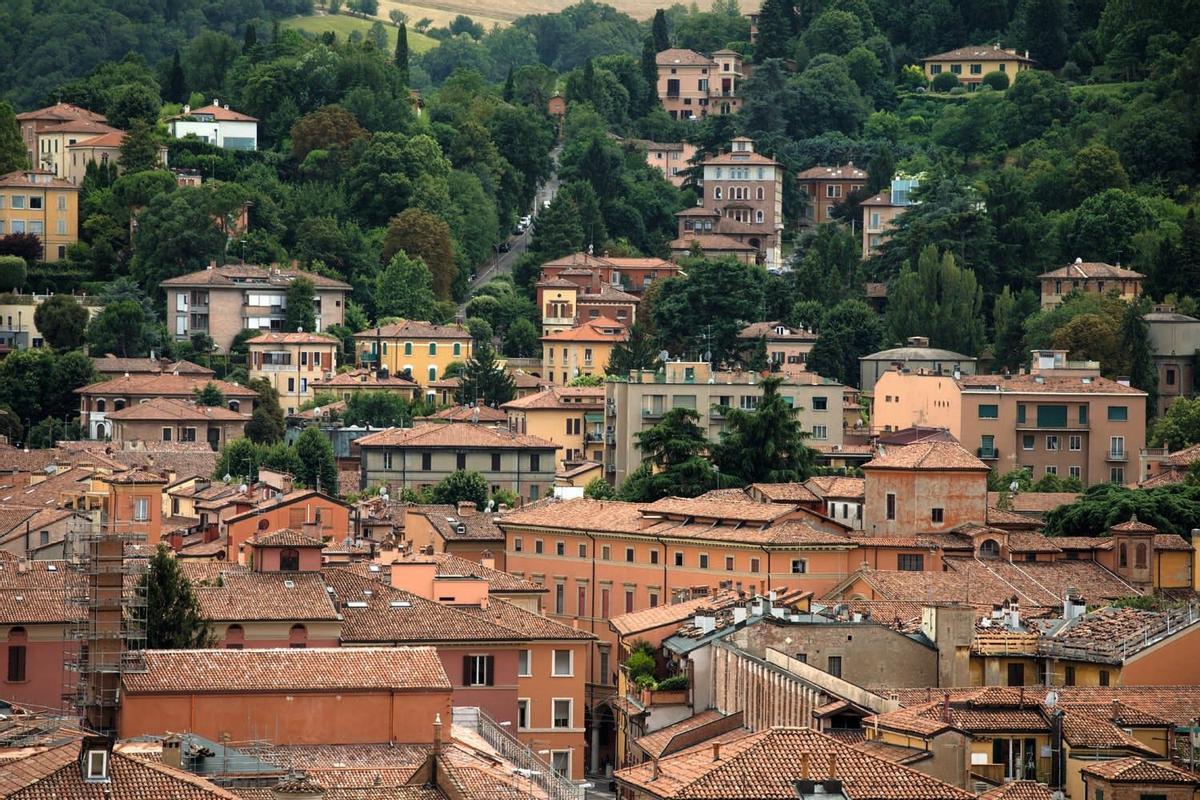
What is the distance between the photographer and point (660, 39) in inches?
7008

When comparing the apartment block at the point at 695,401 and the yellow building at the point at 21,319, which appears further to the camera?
the yellow building at the point at 21,319

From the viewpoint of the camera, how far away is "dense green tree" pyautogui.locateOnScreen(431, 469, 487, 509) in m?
91.9

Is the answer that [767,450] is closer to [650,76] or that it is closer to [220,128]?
[220,128]

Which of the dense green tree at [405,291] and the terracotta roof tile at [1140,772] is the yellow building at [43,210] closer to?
the dense green tree at [405,291]

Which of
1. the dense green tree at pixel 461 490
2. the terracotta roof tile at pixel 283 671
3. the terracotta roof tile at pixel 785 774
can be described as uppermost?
the terracotta roof tile at pixel 283 671

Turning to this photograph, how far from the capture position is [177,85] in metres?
154

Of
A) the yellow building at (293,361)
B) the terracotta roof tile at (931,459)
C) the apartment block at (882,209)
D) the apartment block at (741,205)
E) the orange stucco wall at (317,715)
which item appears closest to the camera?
the orange stucco wall at (317,715)

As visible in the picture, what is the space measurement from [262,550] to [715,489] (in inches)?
1008

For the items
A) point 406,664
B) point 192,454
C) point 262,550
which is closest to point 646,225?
point 192,454

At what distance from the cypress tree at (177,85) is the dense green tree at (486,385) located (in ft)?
140

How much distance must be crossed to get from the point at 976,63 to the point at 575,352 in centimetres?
4256

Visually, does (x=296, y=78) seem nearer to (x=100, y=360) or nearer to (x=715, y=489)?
(x=100, y=360)

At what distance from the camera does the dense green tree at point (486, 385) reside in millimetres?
115500

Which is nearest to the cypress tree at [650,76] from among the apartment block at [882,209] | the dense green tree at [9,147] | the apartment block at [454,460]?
the apartment block at [882,209]
